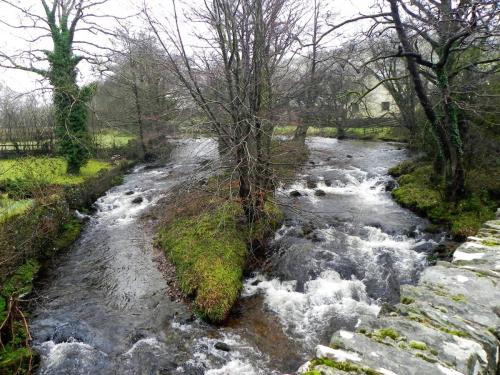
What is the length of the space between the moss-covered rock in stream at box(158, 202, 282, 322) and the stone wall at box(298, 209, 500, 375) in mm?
4885

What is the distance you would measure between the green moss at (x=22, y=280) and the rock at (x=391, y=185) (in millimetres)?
13383

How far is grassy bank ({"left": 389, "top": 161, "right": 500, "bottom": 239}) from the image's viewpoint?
1017cm

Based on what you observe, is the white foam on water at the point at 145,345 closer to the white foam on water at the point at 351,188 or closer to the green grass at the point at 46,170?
the green grass at the point at 46,170

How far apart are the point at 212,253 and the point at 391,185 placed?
9.53 metres

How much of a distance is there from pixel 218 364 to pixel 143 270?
430 centimetres

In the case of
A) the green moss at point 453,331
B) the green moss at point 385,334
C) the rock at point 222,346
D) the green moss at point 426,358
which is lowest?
the rock at point 222,346

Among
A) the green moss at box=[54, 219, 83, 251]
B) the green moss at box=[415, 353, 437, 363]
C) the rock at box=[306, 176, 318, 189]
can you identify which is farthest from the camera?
the rock at box=[306, 176, 318, 189]

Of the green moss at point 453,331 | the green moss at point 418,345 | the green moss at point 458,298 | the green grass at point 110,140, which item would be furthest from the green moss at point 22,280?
the green grass at point 110,140

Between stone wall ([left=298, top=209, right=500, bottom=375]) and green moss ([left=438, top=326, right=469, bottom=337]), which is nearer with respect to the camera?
stone wall ([left=298, top=209, right=500, bottom=375])

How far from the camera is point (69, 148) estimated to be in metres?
17.0

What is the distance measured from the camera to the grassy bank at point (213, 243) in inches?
308

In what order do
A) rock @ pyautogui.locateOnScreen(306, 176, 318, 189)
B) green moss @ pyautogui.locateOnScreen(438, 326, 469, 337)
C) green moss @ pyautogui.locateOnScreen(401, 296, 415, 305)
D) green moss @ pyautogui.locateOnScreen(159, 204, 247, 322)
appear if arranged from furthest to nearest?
rock @ pyautogui.locateOnScreen(306, 176, 318, 189) → green moss @ pyautogui.locateOnScreen(159, 204, 247, 322) → green moss @ pyautogui.locateOnScreen(401, 296, 415, 305) → green moss @ pyautogui.locateOnScreen(438, 326, 469, 337)

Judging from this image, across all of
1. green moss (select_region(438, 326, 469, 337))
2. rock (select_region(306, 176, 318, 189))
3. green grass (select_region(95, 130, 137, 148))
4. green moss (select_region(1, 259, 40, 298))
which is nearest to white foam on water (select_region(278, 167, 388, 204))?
rock (select_region(306, 176, 318, 189))

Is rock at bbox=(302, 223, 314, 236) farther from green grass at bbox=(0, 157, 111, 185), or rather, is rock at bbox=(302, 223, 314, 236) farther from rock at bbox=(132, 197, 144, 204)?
green grass at bbox=(0, 157, 111, 185)
